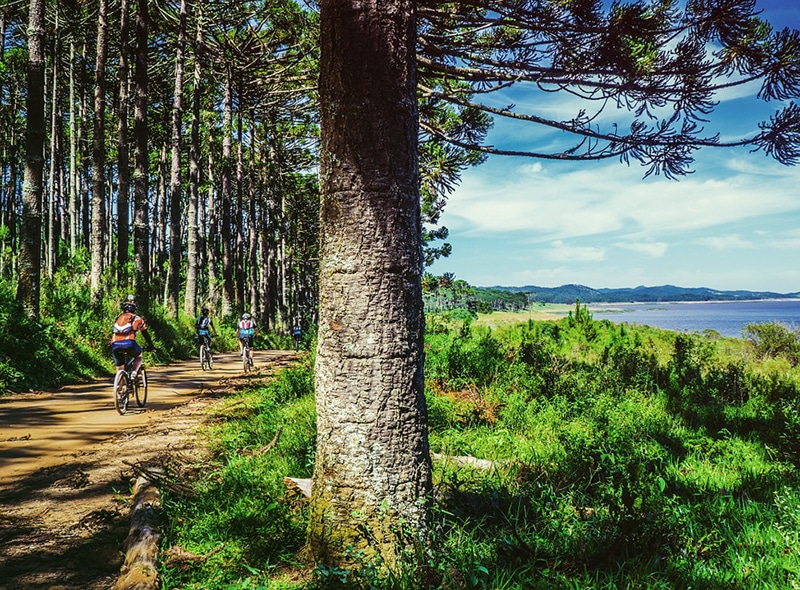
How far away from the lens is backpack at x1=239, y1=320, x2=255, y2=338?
1367cm

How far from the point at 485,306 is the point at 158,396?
11.4 m

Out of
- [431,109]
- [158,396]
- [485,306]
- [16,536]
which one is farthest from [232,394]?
[485,306]

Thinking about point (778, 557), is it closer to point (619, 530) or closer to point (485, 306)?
point (619, 530)

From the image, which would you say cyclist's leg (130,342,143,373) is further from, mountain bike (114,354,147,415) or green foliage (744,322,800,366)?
green foliage (744,322,800,366)

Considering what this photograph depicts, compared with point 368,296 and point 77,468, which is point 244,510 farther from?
point 77,468

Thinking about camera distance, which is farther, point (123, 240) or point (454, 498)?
point (123, 240)

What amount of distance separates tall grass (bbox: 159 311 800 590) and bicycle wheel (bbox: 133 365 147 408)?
183 centimetres

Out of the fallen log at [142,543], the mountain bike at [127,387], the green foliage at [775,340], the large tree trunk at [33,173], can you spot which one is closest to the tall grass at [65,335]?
the large tree trunk at [33,173]

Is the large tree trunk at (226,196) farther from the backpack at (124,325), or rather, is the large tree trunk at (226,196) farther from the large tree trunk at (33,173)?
the backpack at (124,325)

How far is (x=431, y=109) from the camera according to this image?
795cm

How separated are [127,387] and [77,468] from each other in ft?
9.84

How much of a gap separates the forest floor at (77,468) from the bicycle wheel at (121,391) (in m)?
0.15

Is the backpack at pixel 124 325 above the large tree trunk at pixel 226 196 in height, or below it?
below

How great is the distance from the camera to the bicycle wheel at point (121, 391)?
7.80 meters
